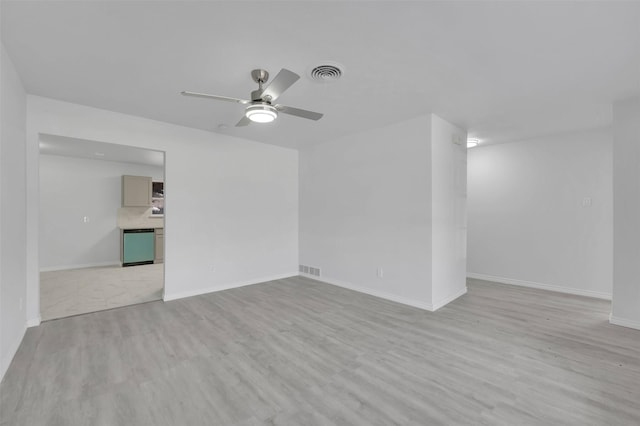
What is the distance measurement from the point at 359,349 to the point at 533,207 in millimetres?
4186

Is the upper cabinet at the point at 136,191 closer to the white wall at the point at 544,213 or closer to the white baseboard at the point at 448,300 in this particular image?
the white baseboard at the point at 448,300

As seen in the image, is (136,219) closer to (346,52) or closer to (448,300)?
(346,52)

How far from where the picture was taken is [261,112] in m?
2.42

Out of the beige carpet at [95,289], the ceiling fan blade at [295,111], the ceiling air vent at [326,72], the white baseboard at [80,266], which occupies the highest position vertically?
the ceiling air vent at [326,72]

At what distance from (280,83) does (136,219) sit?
6709mm

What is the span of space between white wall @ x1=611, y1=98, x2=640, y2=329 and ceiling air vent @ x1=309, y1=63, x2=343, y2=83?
3.32m

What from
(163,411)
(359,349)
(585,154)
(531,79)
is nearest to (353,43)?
(531,79)

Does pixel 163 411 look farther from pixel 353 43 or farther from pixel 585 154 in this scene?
pixel 585 154

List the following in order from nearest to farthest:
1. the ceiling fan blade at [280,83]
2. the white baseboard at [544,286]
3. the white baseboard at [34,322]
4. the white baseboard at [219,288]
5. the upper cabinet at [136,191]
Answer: the ceiling fan blade at [280,83], the white baseboard at [34,322], the white baseboard at [219,288], the white baseboard at [544,286], the upper cabinet at [136,191]

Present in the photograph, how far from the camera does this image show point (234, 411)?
5.93ft

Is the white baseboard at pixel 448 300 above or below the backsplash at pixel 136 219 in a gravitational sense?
below

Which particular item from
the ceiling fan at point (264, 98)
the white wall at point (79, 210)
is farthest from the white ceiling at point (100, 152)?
the ceiling fan at point (264, 98)

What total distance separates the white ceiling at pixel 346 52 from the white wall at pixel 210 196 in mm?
288

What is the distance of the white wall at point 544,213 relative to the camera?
425cm
